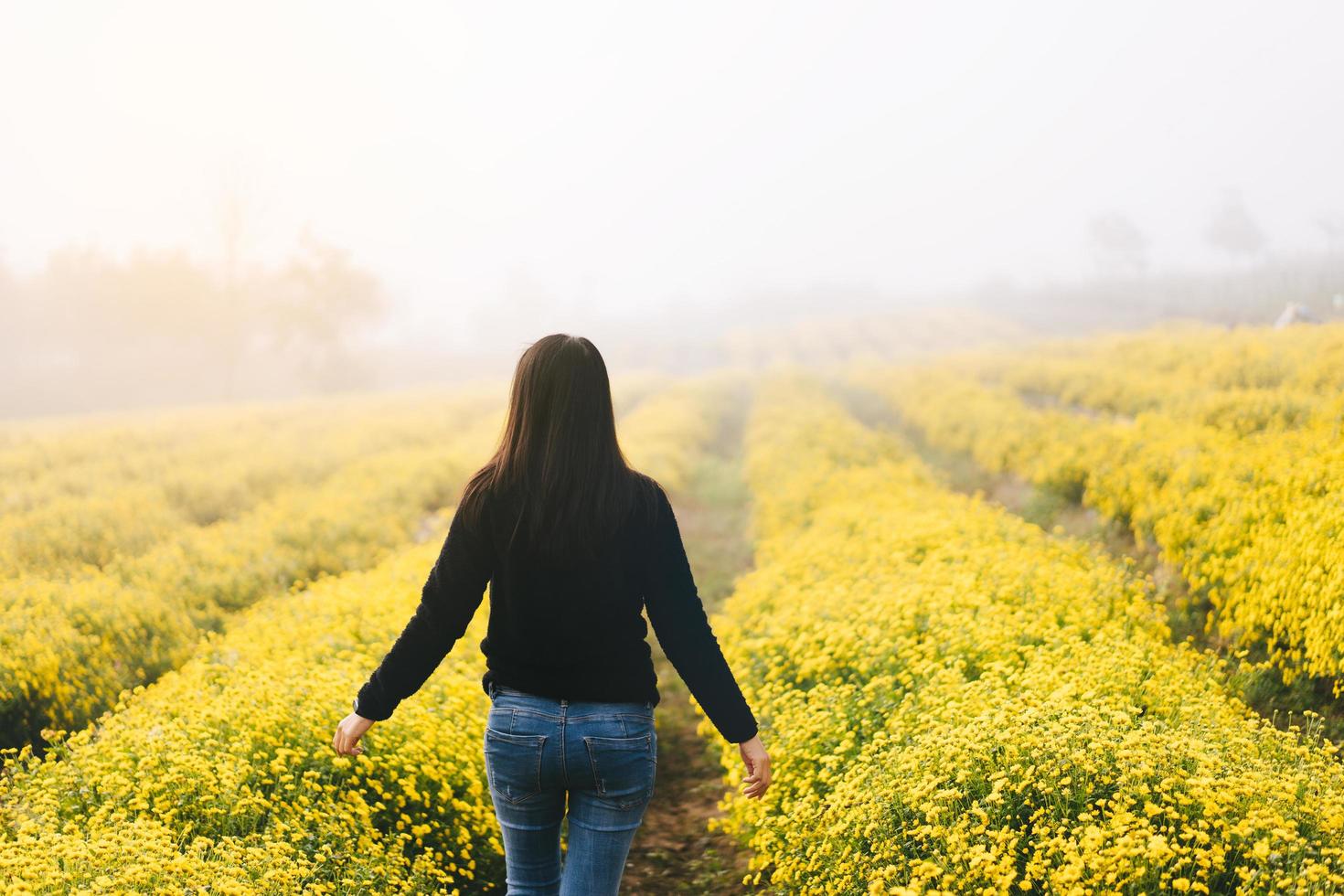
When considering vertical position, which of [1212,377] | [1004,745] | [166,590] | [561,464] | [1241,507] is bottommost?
[166,590]

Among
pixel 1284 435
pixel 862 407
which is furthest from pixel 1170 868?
pixel 862 407

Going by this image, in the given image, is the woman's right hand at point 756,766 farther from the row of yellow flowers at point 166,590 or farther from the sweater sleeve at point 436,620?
the row of yellow flowers at point 166,590

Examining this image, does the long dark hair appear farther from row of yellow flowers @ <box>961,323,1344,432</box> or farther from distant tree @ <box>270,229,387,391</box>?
distant tree @ <box>270,229,387,391</box>

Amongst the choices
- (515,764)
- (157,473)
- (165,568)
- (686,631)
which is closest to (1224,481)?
(686,631)

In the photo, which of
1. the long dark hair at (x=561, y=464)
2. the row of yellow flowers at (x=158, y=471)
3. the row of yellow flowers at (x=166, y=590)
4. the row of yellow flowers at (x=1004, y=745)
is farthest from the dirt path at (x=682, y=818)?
the row of yellow flowers at (x=158, y=471)

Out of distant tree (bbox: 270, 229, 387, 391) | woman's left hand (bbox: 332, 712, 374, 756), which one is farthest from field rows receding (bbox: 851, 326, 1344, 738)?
distant tree (bbox: 270, 229, 387, 391)

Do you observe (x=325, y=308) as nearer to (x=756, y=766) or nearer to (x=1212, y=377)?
(x=1212, y=377)

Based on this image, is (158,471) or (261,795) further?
(158,471)

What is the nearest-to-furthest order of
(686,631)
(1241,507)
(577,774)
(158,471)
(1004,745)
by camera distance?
(577,774)
(686,631)
(1004,745)
(1241,507)
(158,471)

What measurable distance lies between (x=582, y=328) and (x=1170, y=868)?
115 metres

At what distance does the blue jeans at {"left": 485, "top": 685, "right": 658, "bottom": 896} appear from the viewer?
2.76m

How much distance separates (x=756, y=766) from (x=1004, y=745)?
1.43 metres

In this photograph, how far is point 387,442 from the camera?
23.7 metres

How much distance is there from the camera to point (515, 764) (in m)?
2.79
